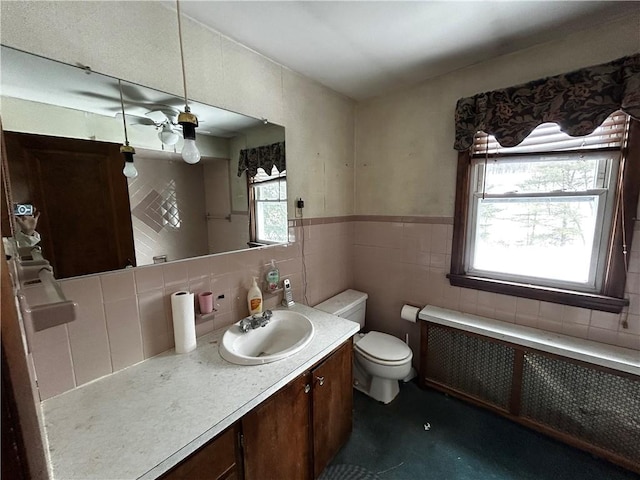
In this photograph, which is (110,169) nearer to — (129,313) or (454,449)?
(129,313)

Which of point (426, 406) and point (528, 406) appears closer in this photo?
point (528, 406)

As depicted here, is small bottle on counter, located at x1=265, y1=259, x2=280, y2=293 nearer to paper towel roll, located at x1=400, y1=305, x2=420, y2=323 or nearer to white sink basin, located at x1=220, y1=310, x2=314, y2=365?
white sink basin, located at x1=220, y1=310, x2=314, y2=365

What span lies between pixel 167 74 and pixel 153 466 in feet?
4.76

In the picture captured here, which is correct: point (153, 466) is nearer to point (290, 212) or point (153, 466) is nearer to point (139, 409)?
point (139, 409)

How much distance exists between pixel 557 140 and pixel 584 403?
1.52m

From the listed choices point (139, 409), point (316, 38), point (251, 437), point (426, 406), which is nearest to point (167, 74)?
point (316, 38)

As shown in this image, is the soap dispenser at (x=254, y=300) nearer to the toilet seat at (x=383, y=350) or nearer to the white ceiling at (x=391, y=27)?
the toilet seat at (x=383, y=350)

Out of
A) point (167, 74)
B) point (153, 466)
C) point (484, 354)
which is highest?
point (167, 74)

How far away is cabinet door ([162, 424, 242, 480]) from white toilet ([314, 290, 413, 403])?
1.09 m

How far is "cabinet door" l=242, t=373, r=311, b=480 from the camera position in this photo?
0.98 metres

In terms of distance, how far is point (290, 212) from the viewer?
70.7 inches

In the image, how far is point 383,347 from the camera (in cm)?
190


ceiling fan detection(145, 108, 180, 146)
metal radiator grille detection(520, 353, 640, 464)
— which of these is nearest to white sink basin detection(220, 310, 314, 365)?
ceiling fan detection(145, 108, 180, 146)

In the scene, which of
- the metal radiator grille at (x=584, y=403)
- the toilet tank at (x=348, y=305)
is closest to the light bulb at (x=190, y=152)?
the toilet tank at (x=348, y=305)
